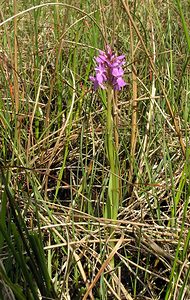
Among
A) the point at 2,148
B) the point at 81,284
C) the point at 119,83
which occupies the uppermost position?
the point at 119,83

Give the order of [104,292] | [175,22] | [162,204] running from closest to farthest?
[104,292], [162,204], [175,22]

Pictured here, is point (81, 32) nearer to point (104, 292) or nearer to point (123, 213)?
point (123, 213)

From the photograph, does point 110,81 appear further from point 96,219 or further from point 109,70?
point 96,219

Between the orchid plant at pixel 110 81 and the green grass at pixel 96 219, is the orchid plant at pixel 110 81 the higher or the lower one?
the higher one

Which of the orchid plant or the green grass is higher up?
the orchid plant

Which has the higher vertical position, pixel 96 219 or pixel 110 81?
pixel 110 81

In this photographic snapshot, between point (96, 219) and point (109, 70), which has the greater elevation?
point (109, 70)

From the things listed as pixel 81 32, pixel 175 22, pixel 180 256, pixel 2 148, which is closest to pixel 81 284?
pixel 180 256

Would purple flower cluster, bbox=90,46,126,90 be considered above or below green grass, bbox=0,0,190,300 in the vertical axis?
above

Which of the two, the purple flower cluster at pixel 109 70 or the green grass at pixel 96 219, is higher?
the purple flower cluster at pixel 109 70

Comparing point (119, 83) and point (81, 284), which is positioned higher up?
point (119, 83)

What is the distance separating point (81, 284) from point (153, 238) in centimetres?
17

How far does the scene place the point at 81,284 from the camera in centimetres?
93

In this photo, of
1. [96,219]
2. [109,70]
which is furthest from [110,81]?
[96,219]
